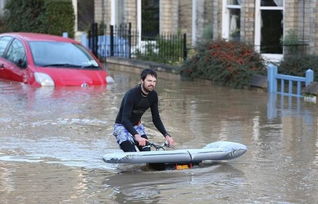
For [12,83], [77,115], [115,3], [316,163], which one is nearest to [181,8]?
[115,3]

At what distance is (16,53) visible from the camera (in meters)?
18.1

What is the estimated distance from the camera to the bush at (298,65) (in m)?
17.4

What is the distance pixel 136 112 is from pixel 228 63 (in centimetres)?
844

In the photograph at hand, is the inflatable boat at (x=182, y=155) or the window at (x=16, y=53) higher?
the window at (x=16, y=53)

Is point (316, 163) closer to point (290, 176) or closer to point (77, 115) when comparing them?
point (290, 176)

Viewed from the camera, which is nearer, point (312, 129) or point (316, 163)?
point (316, 163)

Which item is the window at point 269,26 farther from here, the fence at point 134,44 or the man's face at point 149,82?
the man's face at point 149,82

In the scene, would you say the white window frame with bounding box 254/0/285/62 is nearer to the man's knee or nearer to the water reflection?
the water reflection

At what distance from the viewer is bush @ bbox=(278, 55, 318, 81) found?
684 inches

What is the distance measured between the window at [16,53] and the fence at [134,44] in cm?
463

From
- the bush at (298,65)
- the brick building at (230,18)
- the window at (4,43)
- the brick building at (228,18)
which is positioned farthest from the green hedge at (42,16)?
the bush at (298,65)

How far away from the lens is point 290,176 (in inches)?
361

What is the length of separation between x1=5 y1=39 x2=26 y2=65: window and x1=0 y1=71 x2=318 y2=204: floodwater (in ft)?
1.81

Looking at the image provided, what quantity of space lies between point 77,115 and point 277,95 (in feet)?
15.8
